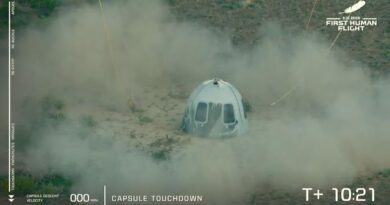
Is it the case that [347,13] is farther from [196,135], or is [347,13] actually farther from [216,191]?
[216,191]

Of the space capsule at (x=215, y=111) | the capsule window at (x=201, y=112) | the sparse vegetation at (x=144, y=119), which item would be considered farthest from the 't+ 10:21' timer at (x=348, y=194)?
the sparse vegetation at (x=144, y=119)

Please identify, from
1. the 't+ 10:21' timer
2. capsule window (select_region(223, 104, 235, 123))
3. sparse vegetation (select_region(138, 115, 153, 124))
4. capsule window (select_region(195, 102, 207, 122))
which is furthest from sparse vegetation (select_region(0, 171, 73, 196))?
the 't+ 10:21' timer

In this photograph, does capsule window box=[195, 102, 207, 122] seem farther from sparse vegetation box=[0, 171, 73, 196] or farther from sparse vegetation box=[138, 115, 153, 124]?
sparse vegetation box=[0, 171, 73, 196]

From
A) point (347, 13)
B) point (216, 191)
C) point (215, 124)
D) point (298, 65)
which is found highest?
point (347, 13)

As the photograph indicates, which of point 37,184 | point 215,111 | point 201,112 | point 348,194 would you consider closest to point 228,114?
point 215,111

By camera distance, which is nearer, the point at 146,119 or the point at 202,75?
the point at 146,119

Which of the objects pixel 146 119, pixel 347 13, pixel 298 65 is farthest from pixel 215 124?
pixel 347 13

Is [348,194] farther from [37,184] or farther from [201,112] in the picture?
[37,184]
